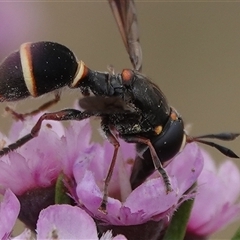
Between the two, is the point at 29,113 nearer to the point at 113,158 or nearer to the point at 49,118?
the point at 49,118

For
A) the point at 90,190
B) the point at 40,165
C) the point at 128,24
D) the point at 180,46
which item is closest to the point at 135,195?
the point at 90,190

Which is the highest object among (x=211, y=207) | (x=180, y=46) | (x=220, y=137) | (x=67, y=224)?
(x=67, y=224)

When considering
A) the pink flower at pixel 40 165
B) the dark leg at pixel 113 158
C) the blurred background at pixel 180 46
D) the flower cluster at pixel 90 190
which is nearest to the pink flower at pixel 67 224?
the flower cluster at pixel 90 190

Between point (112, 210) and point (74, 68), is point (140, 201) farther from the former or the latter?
point (74, 68)

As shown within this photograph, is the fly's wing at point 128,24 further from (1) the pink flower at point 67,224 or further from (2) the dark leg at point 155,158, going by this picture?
(1) the pink flower at point 67,224

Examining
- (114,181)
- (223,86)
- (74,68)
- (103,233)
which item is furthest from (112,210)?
(223,86)

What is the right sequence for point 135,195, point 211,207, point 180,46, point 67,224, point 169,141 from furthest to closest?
point 180,46, point 211,207, point 169,141, point 135,195, point 67,224
